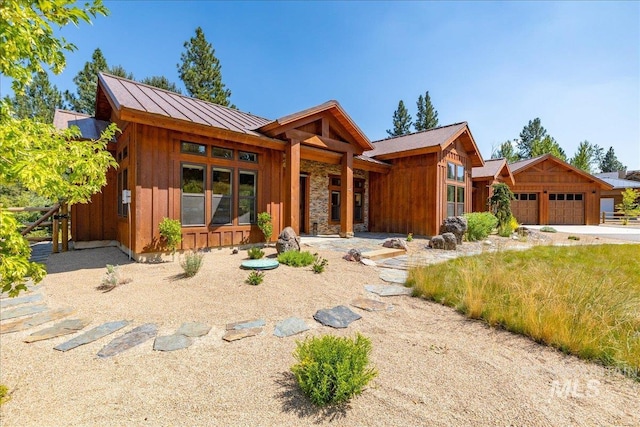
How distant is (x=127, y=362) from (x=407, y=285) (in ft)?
14.2

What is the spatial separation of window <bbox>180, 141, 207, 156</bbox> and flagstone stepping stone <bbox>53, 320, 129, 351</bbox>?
4731mm

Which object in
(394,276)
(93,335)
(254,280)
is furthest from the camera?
(394,276)

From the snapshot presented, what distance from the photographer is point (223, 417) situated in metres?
2.02

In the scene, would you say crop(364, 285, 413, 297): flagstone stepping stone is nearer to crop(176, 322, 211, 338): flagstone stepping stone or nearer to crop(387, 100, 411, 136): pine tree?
crop(176, 322, 211, 338): flagstone stepping stone

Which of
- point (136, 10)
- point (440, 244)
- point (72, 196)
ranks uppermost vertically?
point (136, 10)

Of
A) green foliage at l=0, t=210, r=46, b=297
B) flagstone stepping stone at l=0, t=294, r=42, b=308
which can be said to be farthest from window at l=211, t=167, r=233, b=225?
green foliage at l=0, t=210, r=46, b=297

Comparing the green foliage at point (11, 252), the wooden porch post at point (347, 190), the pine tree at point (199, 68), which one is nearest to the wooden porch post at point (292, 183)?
the wooden porch post at point (347, 190)

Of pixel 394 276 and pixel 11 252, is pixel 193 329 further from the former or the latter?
pixel 394 276

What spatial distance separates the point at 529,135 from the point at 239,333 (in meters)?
60.3

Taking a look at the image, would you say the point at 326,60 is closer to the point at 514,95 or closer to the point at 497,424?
the point at 514,95

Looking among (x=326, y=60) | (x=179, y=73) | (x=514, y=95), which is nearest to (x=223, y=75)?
(x=179, y=73)

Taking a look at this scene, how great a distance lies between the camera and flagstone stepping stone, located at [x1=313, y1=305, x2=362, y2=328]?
3580 millimetres

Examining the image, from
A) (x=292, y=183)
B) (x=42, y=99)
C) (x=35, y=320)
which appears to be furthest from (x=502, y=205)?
(x=42, y=99)

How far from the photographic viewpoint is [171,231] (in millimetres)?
6445
